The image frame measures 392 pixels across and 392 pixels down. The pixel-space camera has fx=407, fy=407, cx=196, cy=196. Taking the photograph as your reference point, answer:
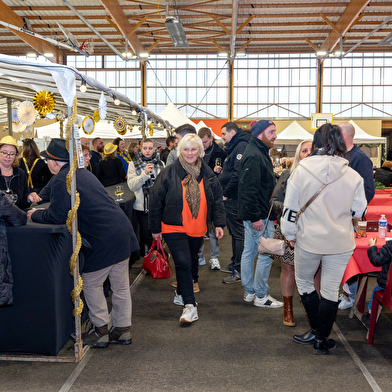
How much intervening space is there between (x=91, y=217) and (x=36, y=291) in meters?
0.57

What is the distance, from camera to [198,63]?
19.5 metres

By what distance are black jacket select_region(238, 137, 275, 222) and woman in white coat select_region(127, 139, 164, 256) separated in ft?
4.24

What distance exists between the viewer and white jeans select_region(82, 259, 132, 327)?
276 cm

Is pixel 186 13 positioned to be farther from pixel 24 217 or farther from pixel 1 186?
pixel 24 217

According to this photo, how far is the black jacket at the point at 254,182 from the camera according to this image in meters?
3.39

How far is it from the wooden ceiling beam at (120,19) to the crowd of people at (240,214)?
29.7ft

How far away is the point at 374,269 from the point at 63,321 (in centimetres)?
219

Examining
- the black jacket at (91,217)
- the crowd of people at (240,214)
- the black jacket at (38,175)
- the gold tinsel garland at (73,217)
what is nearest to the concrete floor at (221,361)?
the crowd of people at (240,214)

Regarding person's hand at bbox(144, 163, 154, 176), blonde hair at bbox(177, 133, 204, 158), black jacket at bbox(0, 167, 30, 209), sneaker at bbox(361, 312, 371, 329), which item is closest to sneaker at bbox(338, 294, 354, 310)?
sneaker at bbox(361, 312, 371, 329)

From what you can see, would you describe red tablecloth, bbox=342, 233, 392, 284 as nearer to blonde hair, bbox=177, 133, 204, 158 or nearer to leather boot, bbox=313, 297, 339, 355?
leather boot, bbox=313, 297, 339, 355

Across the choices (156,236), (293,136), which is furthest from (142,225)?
(293,136)

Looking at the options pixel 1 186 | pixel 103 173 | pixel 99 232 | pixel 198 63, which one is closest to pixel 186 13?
pixel 198 63

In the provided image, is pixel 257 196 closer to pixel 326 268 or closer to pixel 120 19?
pixel 326 268

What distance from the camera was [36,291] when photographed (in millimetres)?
2553
